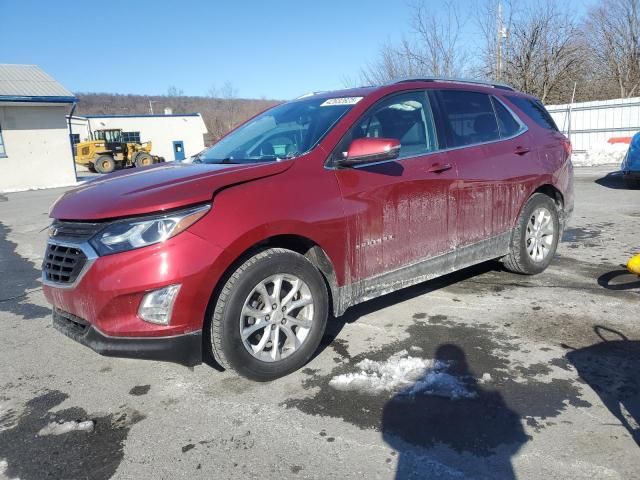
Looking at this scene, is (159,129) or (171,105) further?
(171,105)

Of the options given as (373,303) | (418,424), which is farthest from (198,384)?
(373,303)

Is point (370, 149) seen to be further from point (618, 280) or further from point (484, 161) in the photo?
point (618, 280)

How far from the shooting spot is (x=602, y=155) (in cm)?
1928

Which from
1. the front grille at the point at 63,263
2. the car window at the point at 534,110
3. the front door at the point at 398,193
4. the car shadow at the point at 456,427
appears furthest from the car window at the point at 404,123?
the front grille at the point at 63,263

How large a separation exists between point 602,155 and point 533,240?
56.4 feet

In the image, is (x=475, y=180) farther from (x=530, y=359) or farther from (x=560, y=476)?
(x=560, y=476)

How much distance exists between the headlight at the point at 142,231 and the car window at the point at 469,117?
2427 mm

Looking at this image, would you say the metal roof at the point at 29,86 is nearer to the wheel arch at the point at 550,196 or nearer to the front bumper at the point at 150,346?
the front bumper at the point at 150,346

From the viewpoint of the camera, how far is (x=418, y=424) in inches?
101

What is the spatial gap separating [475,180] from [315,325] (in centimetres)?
192

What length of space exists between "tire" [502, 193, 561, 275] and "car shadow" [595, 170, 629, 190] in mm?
7983

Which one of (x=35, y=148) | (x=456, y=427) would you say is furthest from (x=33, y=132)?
(x=456, y=427)

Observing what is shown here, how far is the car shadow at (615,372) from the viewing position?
8.53 feet

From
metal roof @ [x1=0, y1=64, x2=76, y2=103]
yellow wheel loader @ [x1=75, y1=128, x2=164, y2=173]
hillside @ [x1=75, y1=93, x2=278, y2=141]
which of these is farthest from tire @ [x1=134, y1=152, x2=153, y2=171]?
hillside @ [x1=75, y1=93, x2=278, y2=141]
